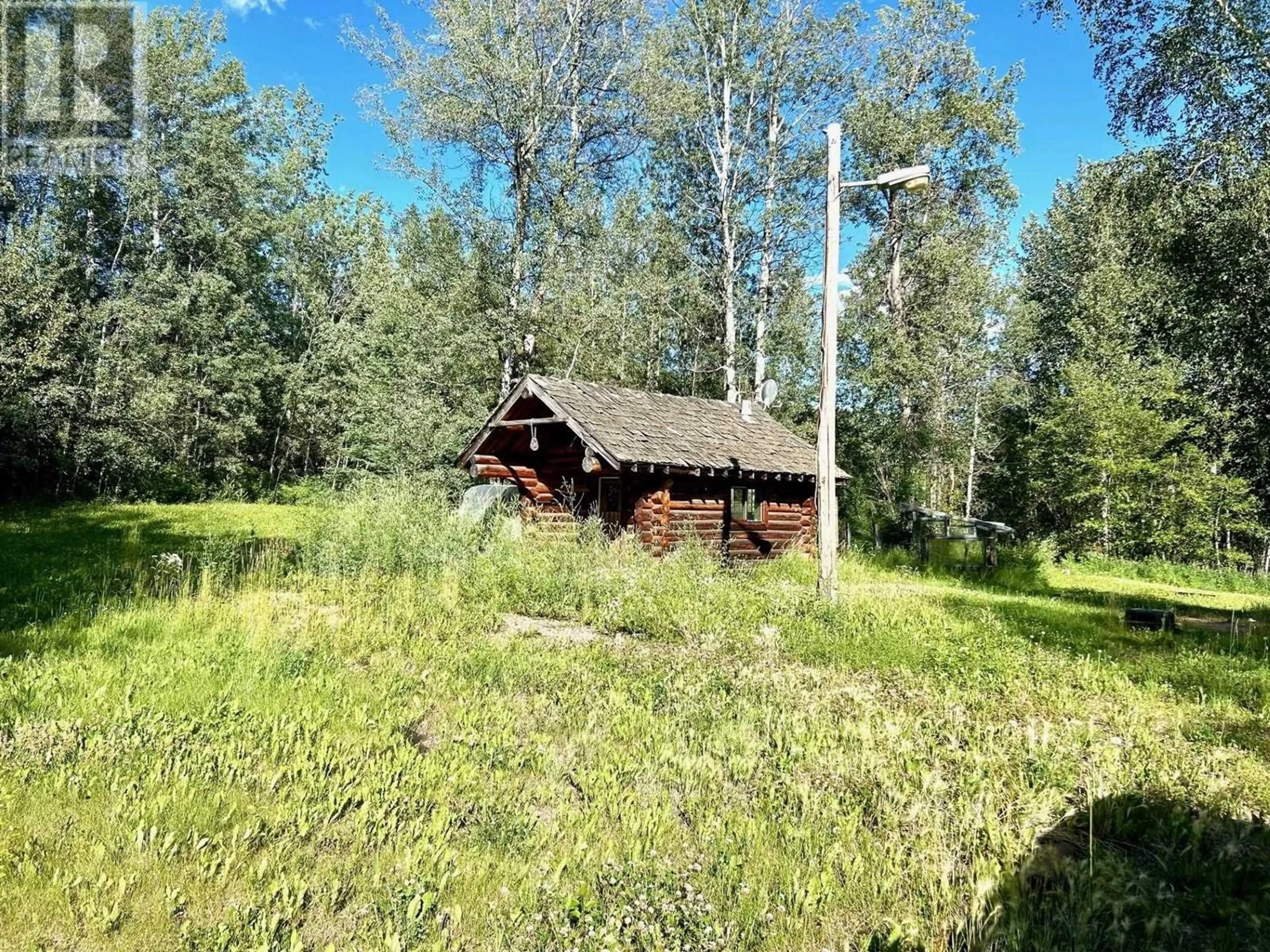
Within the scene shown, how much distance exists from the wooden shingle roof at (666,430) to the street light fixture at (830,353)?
14.7 feet

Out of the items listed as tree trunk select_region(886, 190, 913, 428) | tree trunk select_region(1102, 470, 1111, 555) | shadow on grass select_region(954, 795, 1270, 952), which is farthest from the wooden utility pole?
tree trunk select_region(1102, 470, 1111, 555)

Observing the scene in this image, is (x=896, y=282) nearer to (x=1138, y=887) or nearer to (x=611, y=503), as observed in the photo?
(x=611, y=503)

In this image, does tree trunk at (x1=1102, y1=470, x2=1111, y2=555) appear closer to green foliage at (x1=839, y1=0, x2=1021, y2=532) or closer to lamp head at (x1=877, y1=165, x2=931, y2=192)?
green foliage at (x1=839, y1=0, x2=1021, y2=532)

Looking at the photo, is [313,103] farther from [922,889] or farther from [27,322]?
[922,889]

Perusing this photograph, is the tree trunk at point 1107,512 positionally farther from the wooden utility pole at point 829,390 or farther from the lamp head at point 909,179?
the lamp head at point 909,179

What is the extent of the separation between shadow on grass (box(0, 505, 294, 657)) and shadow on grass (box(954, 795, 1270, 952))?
7.35 metres

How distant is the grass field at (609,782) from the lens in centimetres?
293

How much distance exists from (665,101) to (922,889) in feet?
77.8

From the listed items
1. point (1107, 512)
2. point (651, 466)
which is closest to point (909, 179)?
point (651, 466)

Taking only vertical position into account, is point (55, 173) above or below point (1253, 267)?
above

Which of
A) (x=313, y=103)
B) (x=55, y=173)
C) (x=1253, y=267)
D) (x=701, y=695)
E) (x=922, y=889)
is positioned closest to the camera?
(x=922, y=889)

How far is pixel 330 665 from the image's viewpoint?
6.25m

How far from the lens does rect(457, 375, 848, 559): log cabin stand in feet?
48.9

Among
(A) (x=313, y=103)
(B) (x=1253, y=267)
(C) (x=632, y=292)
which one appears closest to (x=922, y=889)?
(B) (x=1253, y=267)
